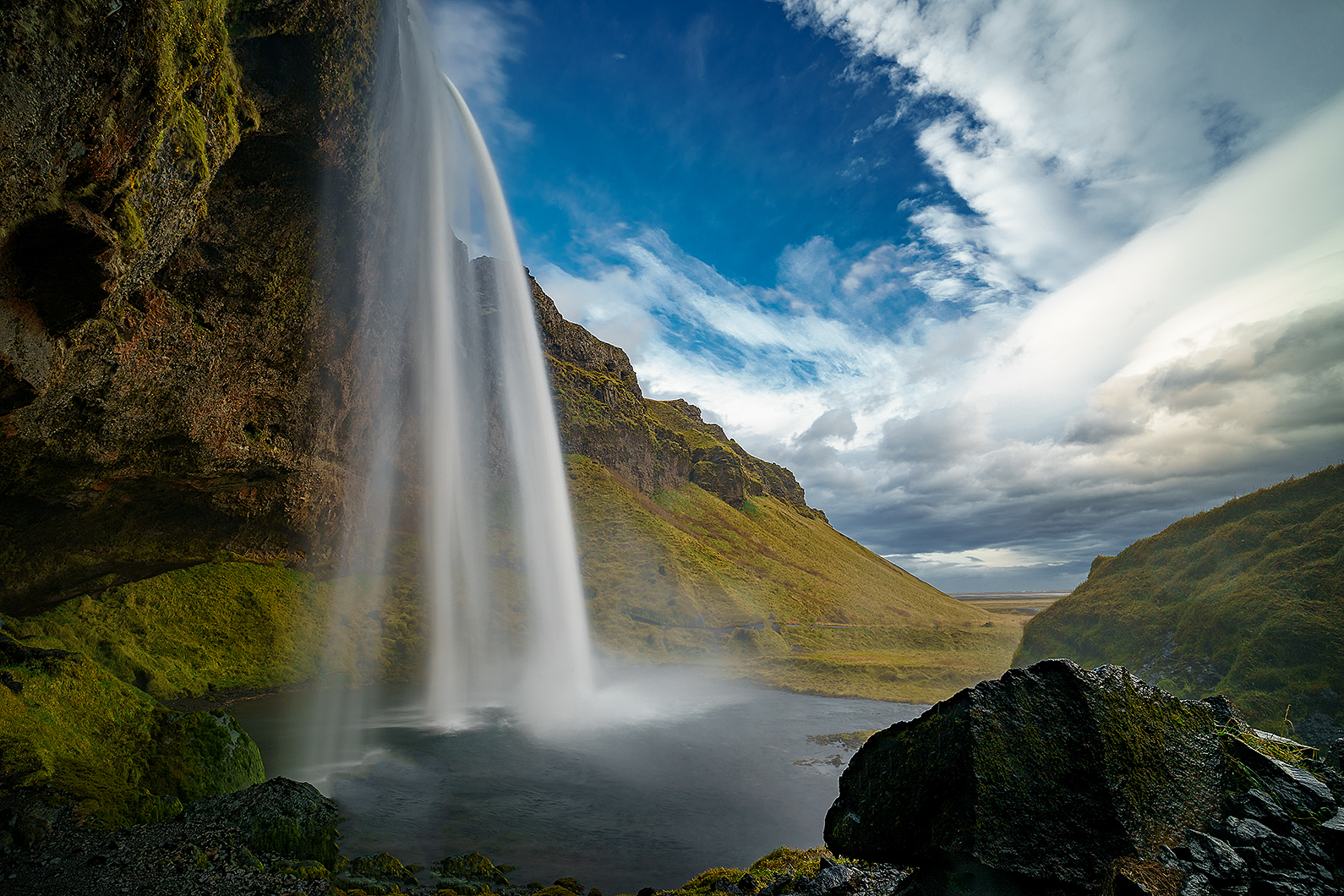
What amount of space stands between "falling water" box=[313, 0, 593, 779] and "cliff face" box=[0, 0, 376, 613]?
327 cm

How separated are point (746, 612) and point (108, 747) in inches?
2456

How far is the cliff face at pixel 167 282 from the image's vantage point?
8117 millimetres

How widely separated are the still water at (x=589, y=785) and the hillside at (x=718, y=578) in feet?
55.9

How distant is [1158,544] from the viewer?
85.8ft

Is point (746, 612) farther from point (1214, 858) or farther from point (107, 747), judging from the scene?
point (1214, 858)

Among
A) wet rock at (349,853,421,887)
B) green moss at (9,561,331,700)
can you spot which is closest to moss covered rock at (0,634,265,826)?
wet rock at (349,853,421,887)

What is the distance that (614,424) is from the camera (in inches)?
4040

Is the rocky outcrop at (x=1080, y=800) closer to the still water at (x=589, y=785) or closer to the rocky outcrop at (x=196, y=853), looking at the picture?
the still water at (x=589, y=785)

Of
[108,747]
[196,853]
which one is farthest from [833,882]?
[108,747]

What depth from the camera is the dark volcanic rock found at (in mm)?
5488

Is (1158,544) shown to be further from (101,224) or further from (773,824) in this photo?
(101,224)

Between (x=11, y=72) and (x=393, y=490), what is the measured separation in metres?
48.5

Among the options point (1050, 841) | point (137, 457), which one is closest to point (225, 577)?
point (137, 457)

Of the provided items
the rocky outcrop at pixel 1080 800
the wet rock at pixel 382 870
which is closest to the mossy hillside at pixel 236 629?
the wet rock at pixel 382 870
